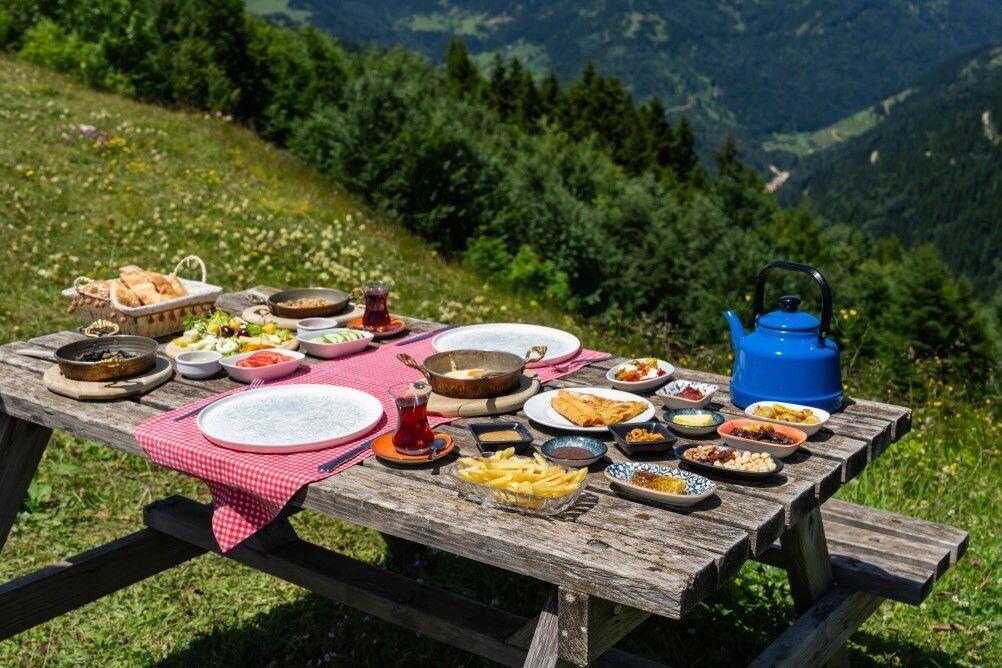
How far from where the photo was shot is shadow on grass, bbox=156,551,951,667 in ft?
14.1

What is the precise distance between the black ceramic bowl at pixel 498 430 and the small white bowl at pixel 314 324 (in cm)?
136

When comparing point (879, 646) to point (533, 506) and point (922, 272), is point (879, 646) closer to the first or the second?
point (533, 506)

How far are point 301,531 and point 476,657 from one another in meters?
1.52

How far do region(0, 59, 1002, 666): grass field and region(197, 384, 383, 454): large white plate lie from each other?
1625 mm

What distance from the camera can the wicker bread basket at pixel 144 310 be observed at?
3.97 meters

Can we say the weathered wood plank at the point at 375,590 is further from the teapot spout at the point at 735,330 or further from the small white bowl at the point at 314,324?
the teapot spout at the point at 735,330

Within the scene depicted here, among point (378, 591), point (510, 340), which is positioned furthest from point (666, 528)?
point (510, 340)

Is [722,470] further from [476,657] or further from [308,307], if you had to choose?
[308,307]

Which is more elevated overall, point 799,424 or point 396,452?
point 799,424

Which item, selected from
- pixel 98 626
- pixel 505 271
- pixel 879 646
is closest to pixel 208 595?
pixel 98 626

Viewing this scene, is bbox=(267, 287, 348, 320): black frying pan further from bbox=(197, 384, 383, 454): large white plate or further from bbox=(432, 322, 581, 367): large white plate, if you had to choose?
bbox=(197, 384, 383, 454): large white plate

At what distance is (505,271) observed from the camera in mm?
14695

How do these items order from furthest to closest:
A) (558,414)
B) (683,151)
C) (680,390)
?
(683,151), (680,390), (558,414)

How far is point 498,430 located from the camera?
2918 mm
